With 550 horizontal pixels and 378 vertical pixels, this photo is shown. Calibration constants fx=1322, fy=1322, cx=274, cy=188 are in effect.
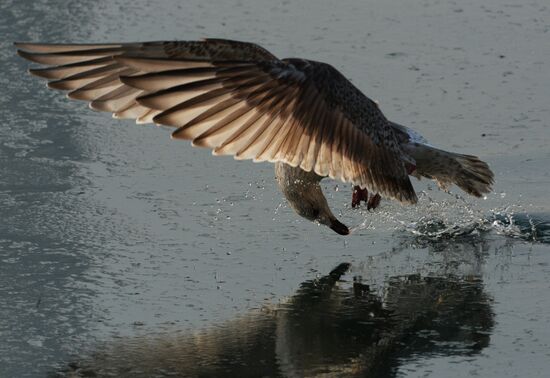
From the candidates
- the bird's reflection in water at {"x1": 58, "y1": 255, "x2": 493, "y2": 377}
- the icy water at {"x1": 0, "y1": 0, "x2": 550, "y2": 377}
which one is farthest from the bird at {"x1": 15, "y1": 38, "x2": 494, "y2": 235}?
the bird's reflection in water at {"x1": 58, "y1": 255, "x2": 493, "y2": 377}

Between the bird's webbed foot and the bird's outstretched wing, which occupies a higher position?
the bird's outstretched wing

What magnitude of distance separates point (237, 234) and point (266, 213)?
337mm

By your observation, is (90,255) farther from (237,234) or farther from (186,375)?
(186,375)

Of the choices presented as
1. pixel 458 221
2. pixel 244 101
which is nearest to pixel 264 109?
pixel 244 101

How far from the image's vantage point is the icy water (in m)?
4.98

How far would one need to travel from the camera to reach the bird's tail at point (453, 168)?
6203mm

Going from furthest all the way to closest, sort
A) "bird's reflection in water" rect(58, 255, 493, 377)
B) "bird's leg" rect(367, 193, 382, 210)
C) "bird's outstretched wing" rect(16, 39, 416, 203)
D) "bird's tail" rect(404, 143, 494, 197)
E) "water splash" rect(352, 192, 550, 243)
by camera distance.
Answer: "water splash" rect(352, 192, 550, 243) < "bird's leg" rect(367, 193, 382, 210) < "bird's tail" rect(404, 143, 494, 197) < "bird's outstretched wing" rect(16, 39, 416, 203) < "bird's reflection in water" rect(58, 255, 493, 377)

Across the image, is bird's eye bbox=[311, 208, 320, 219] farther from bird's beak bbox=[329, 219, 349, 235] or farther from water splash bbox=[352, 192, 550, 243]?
water splash bbox=[352, 192, 550, 243]

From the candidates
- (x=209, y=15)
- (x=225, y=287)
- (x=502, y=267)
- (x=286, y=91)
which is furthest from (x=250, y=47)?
(x=209, y=15)

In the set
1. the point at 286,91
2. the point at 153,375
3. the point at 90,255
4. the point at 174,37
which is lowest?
the point at 153,375

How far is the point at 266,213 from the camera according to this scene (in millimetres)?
6602

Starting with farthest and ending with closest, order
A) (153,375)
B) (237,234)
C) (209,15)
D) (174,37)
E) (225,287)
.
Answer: (209,15), (174,37), (237,234), (225,287), (153,375)

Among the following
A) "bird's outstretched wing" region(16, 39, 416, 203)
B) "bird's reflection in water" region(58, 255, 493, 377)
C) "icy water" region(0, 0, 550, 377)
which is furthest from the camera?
"bird's outstretched wing" region(16, 39, 416, 203)

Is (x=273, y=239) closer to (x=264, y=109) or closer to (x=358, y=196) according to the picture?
(x=358, y=196)
